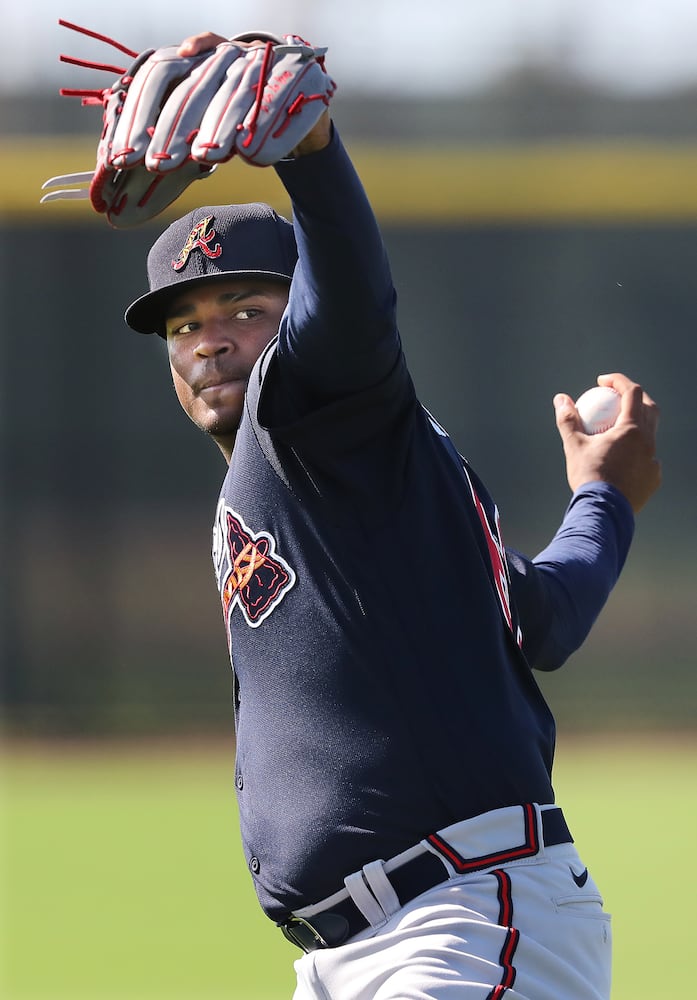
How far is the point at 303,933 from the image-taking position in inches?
53.4

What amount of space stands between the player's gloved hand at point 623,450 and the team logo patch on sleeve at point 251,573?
2.08ft

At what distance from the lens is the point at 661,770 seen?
5.00 m

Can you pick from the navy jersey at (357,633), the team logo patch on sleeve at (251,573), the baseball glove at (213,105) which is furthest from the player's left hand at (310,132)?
the team logo patch on sleeve at (251,573)

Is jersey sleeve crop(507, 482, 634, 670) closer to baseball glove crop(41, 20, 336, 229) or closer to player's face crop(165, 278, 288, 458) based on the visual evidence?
player's face crop(165, 278, 288, 458)

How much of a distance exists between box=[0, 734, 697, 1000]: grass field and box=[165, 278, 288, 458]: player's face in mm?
1736

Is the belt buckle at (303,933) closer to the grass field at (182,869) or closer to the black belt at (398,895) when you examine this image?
the black belt at (398,895)

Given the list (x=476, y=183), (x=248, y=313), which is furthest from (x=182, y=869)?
(x=476, y=183)

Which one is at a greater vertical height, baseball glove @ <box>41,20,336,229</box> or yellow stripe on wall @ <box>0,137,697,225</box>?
yellow stripe on wall @ <box>0,137,697,225</box>

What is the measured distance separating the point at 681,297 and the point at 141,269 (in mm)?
2373

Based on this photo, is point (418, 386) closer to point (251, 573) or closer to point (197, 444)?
point (197, 444)

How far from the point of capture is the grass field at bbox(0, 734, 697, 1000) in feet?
9.78

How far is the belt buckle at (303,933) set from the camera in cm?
133

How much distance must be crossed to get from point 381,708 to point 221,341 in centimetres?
46

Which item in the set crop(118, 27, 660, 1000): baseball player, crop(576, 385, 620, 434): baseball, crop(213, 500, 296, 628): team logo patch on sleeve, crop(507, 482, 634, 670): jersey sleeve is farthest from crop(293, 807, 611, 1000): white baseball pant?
crop(576, 385, 620, 434): baseball
